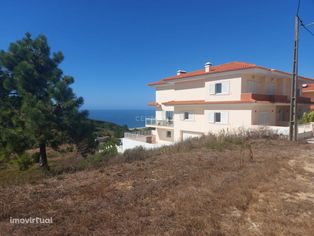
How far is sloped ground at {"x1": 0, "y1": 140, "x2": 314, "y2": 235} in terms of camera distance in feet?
11.8

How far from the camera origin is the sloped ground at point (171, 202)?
3588mm

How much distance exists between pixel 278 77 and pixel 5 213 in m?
23.7

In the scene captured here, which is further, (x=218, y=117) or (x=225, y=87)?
(x=218, y=117)

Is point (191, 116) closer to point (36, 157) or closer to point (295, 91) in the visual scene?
point (295, 91)

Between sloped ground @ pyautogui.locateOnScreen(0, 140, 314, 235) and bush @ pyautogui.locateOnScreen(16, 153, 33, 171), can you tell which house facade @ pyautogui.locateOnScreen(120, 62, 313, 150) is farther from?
bush @ pyautogui.locateOnScreen(16, 153, 33, 171)

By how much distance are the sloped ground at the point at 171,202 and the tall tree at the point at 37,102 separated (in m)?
9.48

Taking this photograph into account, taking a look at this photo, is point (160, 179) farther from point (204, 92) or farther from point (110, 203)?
point (204, 92)

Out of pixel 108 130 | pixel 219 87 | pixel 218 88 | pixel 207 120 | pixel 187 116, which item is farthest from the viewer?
pixel 108 130

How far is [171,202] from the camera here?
4590 mm

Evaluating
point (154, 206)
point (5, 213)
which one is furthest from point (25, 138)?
point (154, 206)

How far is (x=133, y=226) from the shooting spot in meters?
3.62

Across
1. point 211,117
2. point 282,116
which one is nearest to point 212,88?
point 211,117

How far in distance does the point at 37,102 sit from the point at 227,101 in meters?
15.3

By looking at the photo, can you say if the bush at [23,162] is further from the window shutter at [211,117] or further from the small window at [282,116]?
the small window at [282,116]
